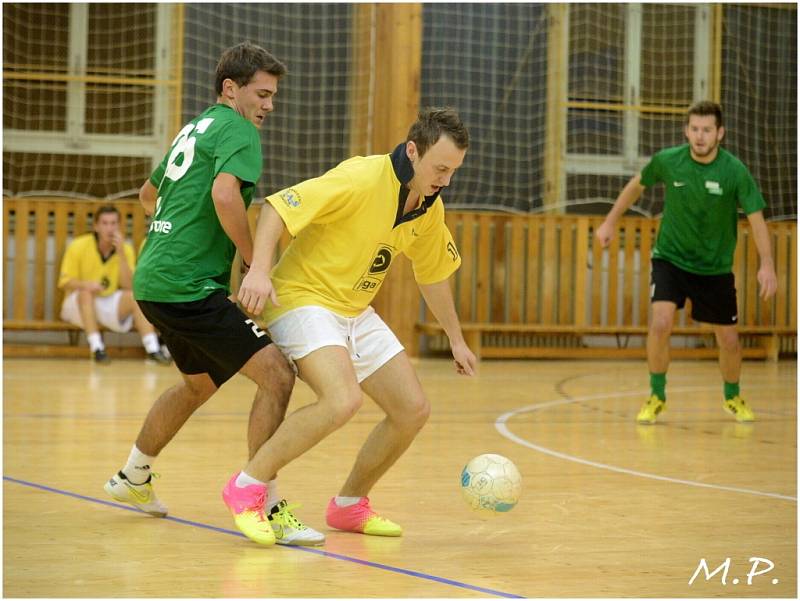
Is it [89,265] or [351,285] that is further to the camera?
[89,265]

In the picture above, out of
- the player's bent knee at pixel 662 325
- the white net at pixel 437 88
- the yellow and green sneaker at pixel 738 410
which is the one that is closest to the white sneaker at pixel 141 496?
the player's bent knee at pixel 662 325

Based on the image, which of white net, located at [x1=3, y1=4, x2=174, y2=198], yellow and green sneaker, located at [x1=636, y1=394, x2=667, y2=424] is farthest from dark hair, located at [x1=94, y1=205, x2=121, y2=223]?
yellow and green sneaker, located at [x1=636, y1=394, x2=667, y2=424]

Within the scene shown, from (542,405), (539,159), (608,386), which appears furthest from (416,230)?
(539,159)

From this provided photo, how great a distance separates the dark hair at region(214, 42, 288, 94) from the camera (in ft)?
12.4

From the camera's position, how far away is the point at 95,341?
10586 mm

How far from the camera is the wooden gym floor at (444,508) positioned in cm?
324

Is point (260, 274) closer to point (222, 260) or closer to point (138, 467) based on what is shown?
point (222, 260)

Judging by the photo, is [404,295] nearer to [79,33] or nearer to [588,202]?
[588,202]

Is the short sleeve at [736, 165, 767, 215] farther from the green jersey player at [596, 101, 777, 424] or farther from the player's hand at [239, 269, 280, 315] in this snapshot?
the player's hand at [239, 269, 280, 315]

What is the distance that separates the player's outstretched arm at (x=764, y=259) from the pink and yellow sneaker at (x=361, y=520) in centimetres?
337

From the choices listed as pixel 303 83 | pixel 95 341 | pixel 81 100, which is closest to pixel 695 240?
pixel 95 341

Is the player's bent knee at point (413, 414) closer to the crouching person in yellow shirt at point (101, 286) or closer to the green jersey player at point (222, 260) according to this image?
the green jersey player at point (222, 260)

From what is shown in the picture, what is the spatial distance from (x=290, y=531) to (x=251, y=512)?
5.9 inches

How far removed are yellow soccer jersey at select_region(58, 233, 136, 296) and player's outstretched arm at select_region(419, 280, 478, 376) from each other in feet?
23.2
